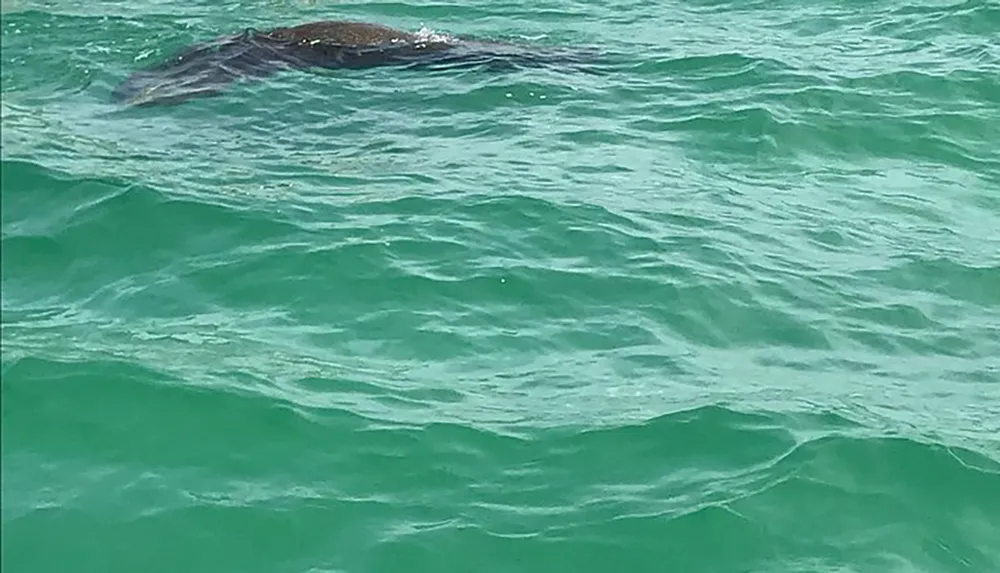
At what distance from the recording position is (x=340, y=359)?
7246 mm

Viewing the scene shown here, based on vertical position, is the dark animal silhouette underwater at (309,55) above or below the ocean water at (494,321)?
above

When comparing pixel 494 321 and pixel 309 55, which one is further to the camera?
pixel 309 55

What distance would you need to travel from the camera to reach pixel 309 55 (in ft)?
41.3

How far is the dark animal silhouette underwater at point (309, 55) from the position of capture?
37.1 feet

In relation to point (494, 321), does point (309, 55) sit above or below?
above

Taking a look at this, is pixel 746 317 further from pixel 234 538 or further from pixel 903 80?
pixel 903 80

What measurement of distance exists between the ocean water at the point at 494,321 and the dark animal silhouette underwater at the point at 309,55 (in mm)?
268

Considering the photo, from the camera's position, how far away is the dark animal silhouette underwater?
11.3 metres

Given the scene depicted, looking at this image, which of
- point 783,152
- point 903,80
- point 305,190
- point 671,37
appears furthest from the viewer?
point 671,37

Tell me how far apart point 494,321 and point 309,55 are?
5.37 meters

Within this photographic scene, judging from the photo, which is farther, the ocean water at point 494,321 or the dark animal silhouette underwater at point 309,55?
the dark animal silhouette underwater at point 309,55

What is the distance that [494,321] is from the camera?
314 inches

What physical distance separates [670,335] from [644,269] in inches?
32.7

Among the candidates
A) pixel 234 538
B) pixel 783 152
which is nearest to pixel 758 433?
pixel 234 538
